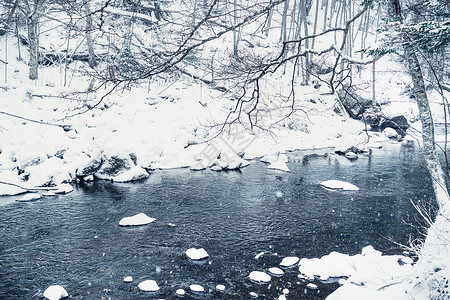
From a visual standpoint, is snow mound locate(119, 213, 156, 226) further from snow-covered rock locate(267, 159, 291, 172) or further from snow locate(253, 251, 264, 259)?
snow-covered rock locate(267, 159, 291, 172)

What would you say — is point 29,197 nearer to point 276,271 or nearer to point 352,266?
point 276,271

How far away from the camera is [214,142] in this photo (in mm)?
→ 17344

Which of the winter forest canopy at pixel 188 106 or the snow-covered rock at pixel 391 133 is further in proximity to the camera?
the snow-covered rock at pixel 391 133

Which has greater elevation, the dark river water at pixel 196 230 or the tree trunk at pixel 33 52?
the tree trunk at pixel 33 52

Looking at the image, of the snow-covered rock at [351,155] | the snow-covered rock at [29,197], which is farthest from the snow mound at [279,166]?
the snow-covered rock at [29,197]

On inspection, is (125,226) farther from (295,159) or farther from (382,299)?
(295,159)

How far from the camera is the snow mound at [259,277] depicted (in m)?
6.14

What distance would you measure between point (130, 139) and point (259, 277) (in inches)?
456

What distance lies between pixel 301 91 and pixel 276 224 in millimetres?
20334

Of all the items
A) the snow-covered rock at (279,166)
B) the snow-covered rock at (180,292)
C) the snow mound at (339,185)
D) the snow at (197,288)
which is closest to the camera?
the snow-covered rock at (180,292)

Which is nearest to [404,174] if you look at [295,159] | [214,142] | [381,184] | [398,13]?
[381,184]

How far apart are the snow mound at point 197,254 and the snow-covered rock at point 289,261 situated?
1.60m

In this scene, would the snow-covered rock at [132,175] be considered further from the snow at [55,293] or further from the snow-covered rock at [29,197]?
the snow at [55,293]

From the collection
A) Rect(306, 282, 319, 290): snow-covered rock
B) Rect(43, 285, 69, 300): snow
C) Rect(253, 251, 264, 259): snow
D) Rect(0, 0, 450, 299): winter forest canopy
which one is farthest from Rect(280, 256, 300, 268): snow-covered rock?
Rect(43, 285, 69, 300): snow
